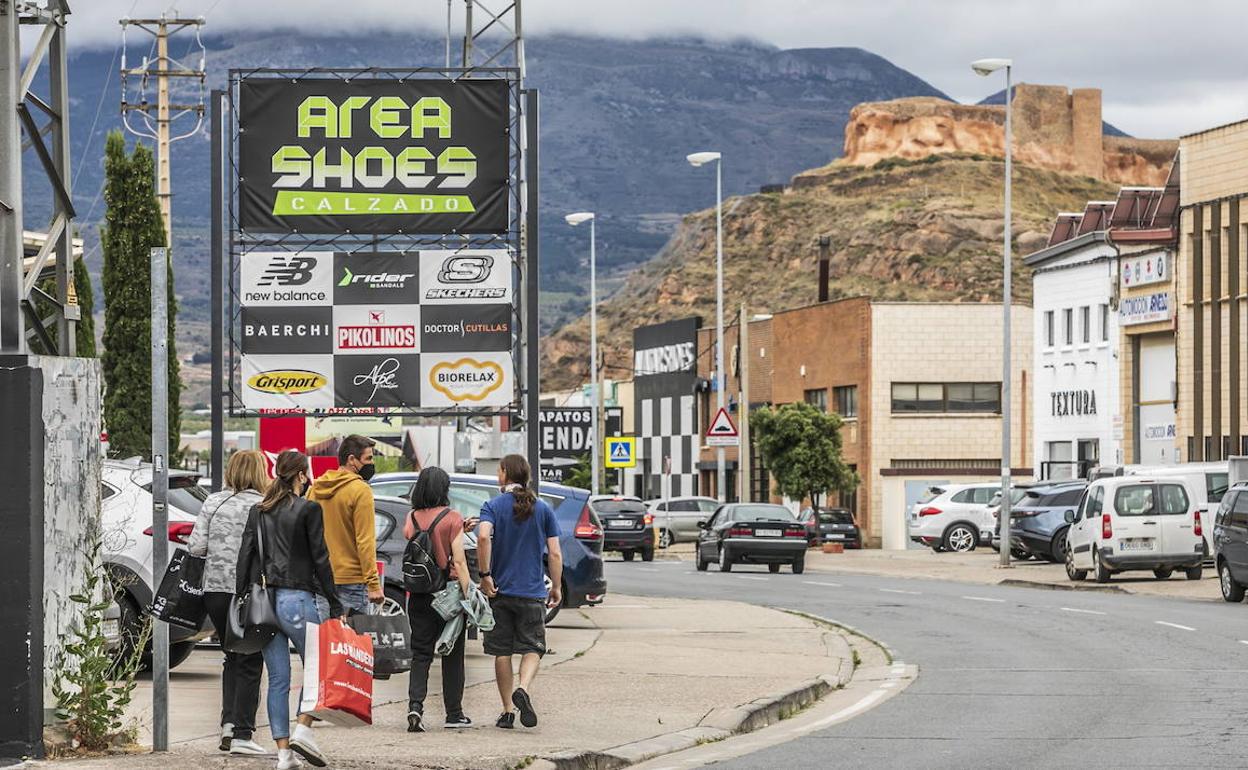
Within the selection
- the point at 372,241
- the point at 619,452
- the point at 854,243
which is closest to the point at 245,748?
the point at 372,241

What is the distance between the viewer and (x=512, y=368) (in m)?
22.2

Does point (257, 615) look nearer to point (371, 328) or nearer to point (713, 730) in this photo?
point (713, 730)

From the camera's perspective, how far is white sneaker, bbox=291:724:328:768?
1077 cm

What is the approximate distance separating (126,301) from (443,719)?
105ft

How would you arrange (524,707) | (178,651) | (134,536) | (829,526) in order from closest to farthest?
1. (524,707)
2. (134,536)
3. (178,651)
4. (829,526)

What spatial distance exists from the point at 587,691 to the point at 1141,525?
19.2 meters

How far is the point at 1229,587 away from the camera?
27.9 metres

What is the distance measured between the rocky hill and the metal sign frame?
312 feet

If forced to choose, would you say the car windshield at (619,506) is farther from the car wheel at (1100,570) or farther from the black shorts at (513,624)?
the black shorts at (513,624)

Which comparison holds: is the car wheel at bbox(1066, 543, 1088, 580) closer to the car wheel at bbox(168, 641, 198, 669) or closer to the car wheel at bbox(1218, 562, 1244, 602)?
the car wheel at bbox(1218, 562, 1244, 602)

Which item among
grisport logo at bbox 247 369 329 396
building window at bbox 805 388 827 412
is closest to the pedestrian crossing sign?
building window at bbox 805 388 827 412

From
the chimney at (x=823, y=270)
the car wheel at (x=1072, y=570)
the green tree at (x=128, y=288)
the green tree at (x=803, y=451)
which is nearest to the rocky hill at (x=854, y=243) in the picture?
the chimney at (x=823, y=270)

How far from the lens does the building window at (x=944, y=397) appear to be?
66.8m

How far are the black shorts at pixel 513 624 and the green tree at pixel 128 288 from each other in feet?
102
